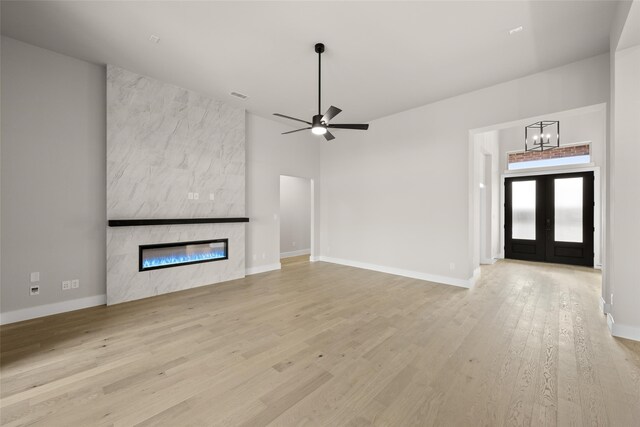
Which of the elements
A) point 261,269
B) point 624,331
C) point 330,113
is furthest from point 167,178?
point 624,331

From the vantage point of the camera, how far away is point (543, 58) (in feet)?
12.1

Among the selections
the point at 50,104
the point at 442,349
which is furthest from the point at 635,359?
the point at 50,104

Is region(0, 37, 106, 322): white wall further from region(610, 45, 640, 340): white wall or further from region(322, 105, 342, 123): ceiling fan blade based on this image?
region(610, 45, 640, 340): white wall

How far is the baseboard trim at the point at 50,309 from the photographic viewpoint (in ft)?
10.8

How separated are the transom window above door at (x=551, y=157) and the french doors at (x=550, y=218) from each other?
1.05 feet

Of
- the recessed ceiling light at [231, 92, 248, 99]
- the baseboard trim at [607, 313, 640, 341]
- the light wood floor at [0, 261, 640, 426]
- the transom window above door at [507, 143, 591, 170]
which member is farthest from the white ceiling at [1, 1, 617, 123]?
the transom window above door at [507, 143, 591, 170]

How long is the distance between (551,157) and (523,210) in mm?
1523

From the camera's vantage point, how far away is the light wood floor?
71.2 inches

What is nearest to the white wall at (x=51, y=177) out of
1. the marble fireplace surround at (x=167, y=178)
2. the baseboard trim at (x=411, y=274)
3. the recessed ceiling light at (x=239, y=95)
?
the marble fireplace surround at (x=167, y=178)

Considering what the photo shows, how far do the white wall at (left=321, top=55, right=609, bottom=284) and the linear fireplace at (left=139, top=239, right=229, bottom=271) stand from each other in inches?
122

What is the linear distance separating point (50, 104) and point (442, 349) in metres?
5.79

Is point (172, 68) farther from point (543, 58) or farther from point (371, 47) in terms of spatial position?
point (543, 58)

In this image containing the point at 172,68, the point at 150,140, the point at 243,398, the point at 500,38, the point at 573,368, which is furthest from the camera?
the point at 150,140

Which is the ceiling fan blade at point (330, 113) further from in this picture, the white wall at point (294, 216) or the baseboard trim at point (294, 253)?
the baseboard trim at point (294, 253)
